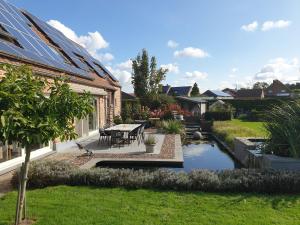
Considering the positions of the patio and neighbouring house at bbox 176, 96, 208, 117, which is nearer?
the patio

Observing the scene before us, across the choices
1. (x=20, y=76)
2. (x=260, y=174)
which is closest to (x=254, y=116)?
(x=260, y=174)

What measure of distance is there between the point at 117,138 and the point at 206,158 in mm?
4376

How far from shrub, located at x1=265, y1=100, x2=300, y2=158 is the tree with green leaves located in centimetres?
3365

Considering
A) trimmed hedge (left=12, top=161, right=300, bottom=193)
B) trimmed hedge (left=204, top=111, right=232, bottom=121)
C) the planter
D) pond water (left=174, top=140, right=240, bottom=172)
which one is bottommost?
pond water (left=174, top=140, right=240, bottom=172)

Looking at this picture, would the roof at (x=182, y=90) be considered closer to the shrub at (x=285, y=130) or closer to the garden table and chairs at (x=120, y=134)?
the garden table and chairs at (x=120, y=134)

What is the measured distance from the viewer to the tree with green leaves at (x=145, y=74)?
145ft

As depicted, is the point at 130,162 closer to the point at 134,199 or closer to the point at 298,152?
the point at 134,199

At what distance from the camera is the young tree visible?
4.32m

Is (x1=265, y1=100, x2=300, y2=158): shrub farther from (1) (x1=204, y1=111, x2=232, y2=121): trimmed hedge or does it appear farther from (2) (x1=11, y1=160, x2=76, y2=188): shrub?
(1) (x1=204, y1=111, x2=232, y2=121): trimmed hedge

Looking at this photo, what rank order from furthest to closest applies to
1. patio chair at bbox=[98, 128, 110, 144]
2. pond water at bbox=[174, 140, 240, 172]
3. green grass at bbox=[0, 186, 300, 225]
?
patio chair at bbox=[98, 128, 110, 144]
pond water at bbox=[174, 140, 240, 172]
green grass at bbox=[0, 186, 300, 225]

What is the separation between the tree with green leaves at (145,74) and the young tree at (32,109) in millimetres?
38794

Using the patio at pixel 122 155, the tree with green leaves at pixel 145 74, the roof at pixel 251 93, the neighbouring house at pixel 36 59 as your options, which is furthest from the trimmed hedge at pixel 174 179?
the roof at pixel 251 93

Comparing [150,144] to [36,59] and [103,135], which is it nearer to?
[103,135]

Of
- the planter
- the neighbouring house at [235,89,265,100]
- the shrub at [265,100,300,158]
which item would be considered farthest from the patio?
the neighbouring house at [235,89,265,100]
